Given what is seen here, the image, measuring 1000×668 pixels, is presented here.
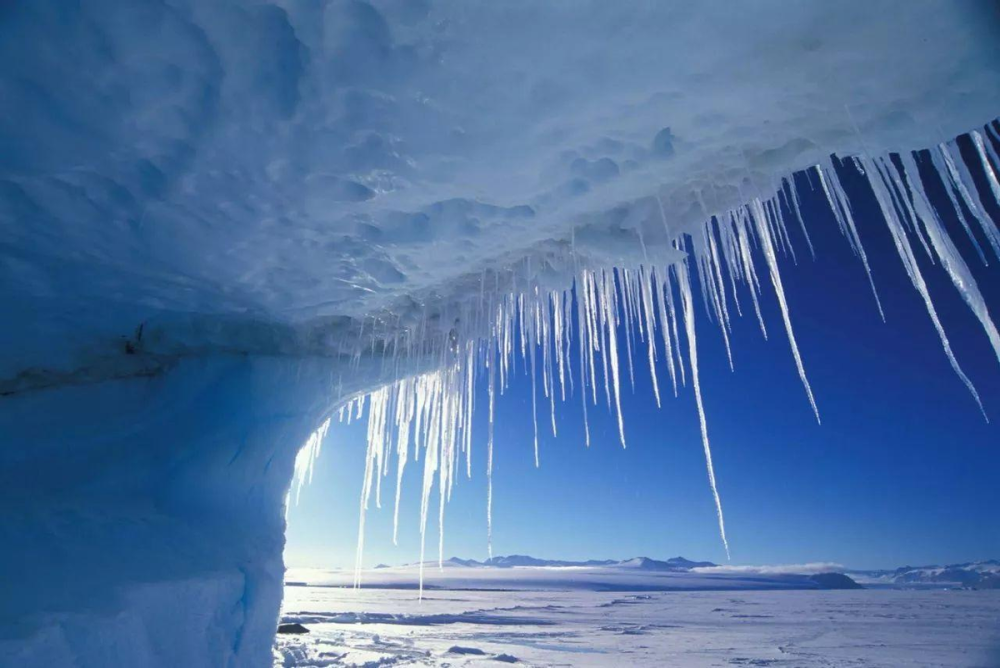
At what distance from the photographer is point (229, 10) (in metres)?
2.14

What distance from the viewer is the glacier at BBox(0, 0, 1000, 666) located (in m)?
2.28

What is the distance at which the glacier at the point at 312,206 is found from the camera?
2.28m

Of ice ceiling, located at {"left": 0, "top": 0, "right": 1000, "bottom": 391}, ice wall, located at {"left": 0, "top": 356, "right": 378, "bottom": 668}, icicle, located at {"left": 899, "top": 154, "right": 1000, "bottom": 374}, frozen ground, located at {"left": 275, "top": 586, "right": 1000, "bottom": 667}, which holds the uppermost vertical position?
ice ceiling, located at {"left": 0, "top": 0, "right": 1000, "bottom": 391}

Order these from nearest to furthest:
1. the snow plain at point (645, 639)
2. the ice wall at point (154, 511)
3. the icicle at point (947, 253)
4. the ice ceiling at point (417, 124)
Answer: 1. the ice ceiling at point (417, 124)
2. the icicle at point (947, 253)
3. the ice wall at point (154, 511)
4. the snow plain at point (645, 639)

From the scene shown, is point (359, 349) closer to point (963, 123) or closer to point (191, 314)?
point (191, 314)

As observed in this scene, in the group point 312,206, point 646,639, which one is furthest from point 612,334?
point 646,639

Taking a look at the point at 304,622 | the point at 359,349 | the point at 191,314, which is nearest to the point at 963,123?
the point at 359,349

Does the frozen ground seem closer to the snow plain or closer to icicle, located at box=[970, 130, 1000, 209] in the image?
the snow plain

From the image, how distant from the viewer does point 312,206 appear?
3377 mm

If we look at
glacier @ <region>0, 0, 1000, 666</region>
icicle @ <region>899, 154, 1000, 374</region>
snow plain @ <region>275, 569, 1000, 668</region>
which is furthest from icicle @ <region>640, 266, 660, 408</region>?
snow plain @ <region>275, 569, 1000, 668</region>

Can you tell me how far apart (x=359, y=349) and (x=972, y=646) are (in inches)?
760

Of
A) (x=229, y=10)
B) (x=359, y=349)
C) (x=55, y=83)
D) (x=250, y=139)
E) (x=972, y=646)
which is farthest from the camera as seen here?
(x=972, y=646)

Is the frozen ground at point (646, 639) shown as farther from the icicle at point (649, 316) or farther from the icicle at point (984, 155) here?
the icicle at point (984, 155)

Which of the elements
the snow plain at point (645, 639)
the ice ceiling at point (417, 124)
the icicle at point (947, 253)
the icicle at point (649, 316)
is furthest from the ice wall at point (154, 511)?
the snow plain at point (645, 639)
